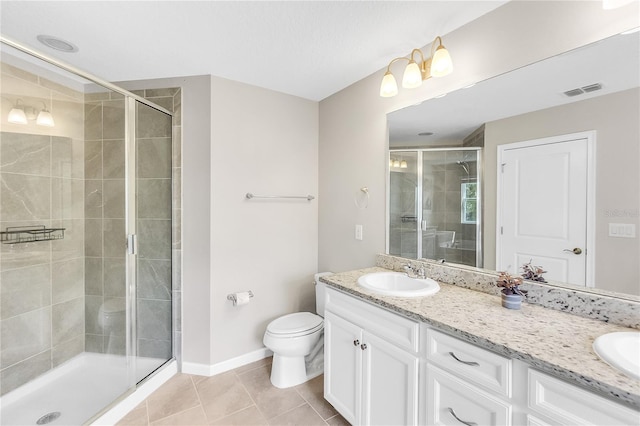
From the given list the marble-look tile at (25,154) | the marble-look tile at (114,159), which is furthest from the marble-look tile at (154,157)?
the marble-look tile at (25,154)

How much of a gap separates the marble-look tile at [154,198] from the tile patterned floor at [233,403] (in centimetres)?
127

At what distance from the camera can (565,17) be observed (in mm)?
1167

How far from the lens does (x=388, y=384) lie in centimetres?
129

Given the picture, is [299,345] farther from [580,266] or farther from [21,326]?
[21,326]

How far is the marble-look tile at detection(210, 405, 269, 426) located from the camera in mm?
1628

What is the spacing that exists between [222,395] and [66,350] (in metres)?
1.29

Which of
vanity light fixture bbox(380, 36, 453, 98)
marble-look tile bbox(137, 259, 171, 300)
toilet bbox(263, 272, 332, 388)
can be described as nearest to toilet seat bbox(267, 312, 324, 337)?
toilet bbox(263, 272, 332, 388)

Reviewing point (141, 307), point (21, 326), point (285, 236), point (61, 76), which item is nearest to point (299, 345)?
point (285, 236)

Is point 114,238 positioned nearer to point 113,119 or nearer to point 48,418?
point 113,119

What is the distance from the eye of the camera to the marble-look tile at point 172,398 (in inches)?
68.0

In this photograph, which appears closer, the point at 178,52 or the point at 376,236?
the point at 178,52

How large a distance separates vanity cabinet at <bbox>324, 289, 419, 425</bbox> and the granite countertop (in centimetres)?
10

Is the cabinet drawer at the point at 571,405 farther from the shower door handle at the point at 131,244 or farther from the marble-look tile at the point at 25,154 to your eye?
the marble-look tile at the point at 25,154

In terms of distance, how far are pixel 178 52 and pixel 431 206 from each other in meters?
1.95
